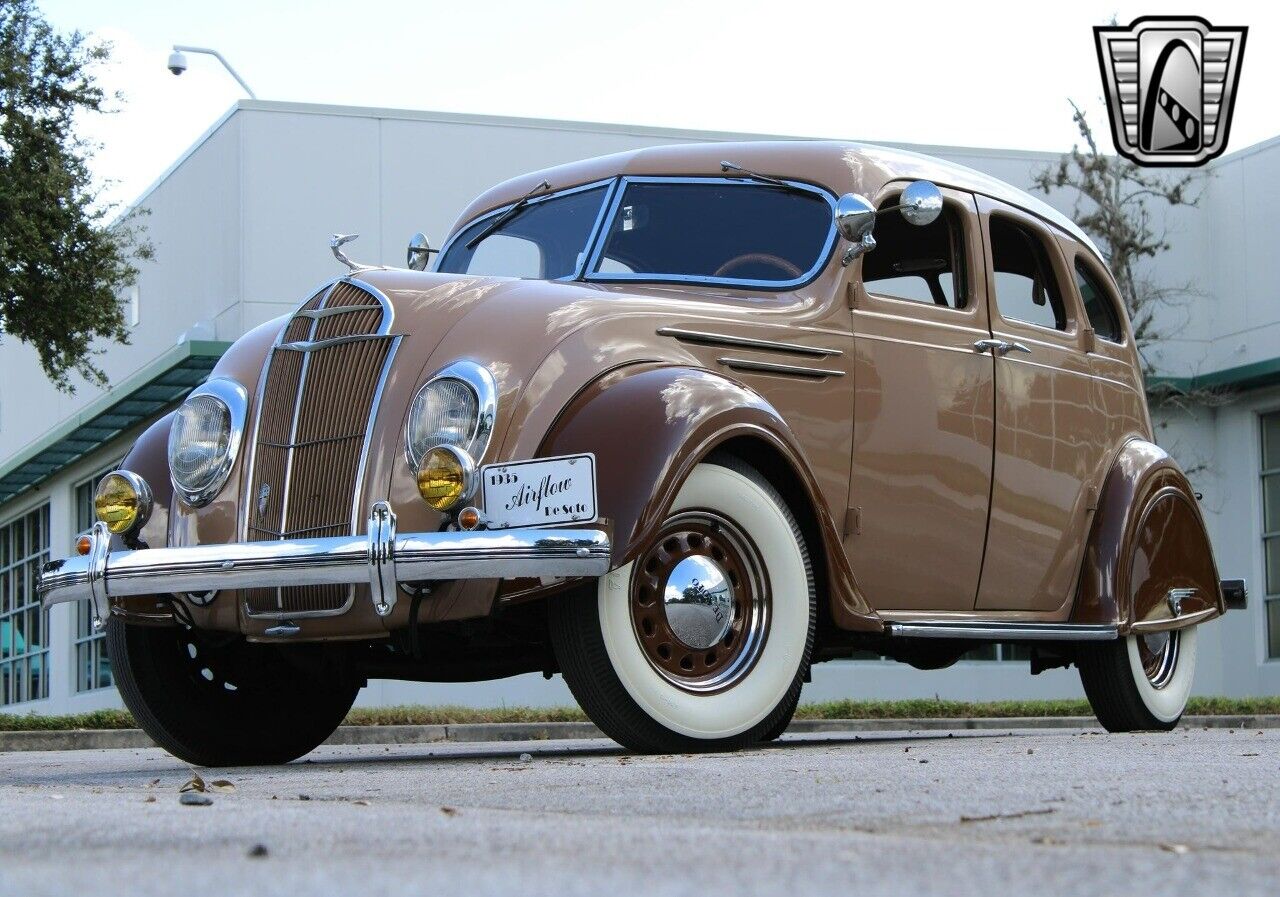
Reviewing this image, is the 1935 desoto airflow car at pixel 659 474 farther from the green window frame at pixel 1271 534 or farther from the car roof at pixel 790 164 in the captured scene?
the green window frame at pixel 1271 534

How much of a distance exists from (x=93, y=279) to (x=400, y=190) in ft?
12.4

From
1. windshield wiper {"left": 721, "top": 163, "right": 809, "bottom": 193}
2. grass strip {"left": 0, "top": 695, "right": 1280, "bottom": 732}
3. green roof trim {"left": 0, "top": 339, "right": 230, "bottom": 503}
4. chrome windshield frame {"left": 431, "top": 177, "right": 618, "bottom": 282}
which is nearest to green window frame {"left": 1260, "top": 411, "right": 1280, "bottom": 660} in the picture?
grass strip {"left": 0, "top": 695, "right": 1280, "bottom": 732}

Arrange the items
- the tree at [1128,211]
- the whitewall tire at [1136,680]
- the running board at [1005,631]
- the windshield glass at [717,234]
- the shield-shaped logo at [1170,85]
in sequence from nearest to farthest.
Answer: the running board at [1005,631], the windshield glass at [717,234], the whitewall tire at [1136,680], the shield-shaped logo at [1170,85], the tree at [1128,211]

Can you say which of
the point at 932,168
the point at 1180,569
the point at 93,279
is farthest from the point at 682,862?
the point at 93,279

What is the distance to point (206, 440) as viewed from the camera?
6543 mm

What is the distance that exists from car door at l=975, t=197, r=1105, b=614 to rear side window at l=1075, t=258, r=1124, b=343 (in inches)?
8.5

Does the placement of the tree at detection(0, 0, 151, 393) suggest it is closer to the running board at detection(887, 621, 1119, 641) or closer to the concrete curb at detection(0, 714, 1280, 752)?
the concrete curb at detection(0, 714, 1280, 752)

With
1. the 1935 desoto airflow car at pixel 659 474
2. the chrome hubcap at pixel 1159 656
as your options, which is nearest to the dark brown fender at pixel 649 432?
the 1935 desoto airflow car at pixel 659 474

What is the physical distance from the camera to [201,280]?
71.5 ft

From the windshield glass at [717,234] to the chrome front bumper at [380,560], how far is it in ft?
6.04

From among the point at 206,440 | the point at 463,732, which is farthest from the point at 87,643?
the point at 206,440

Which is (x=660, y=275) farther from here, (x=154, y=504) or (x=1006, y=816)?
(x=1006, y=816)

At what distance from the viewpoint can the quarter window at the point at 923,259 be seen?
7641 mm

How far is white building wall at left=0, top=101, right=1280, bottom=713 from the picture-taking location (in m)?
20.8
